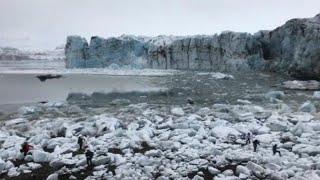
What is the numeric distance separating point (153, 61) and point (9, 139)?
4246cm

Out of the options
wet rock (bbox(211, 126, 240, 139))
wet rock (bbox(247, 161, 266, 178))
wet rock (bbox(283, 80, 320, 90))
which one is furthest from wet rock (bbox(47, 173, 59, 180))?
wet rock (bbox(283, 80, 320, 90))

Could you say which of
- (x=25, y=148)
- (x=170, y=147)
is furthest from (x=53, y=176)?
(x=170, y=147)

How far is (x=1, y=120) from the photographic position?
16.4 metres

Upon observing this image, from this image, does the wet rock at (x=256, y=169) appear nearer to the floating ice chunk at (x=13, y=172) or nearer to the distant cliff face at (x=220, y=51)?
the floating ice chunk at (x=13, y=172)

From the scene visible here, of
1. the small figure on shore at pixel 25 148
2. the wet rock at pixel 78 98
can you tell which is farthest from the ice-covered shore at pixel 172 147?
the wet rock at pixel 78 98

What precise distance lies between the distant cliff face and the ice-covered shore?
18730mm

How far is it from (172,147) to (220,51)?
122ft

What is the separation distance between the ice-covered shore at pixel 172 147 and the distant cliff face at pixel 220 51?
1873cm

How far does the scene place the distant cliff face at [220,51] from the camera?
33062 millimetres

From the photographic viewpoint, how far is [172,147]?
10.5 metres

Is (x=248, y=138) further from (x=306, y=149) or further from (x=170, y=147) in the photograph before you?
(x=170, y=147)

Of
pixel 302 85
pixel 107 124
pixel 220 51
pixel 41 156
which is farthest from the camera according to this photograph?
pixel 220 51

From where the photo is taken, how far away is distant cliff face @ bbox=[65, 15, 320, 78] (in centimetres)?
3306

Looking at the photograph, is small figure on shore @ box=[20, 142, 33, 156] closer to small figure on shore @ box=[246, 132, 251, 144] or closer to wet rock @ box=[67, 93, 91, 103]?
small figure on shore @ box=[246, 132, 251, 144]
